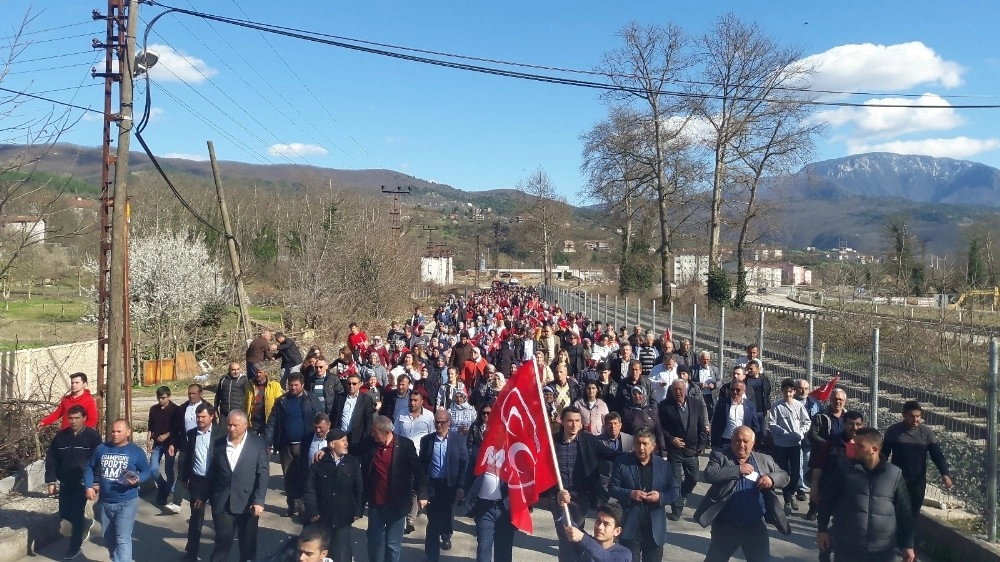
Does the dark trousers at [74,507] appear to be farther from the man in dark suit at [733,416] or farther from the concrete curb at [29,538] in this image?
the man in dark suit at [733,416]

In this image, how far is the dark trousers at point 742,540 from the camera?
5.65 m

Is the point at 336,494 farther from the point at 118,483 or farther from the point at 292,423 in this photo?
the point at 292,423

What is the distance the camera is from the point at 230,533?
6.49 m

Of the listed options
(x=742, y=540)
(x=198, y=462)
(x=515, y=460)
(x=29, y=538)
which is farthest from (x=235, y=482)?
(x=742, y=540)

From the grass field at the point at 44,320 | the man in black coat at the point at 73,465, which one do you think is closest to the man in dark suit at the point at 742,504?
the man in black coat at the point at 73,465

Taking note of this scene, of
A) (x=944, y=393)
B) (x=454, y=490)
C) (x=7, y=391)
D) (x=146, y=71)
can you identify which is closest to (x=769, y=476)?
(x=454, y=490)

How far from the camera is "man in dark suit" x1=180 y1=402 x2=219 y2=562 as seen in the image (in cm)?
674

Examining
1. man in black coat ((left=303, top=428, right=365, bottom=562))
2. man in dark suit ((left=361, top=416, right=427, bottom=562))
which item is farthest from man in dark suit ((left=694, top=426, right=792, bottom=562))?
man in black coat ((left=303, top=428, right=365, bottom=562))

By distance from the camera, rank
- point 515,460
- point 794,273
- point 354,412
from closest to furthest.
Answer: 1. point 515,460
2. point 354,412
3. point 794,273

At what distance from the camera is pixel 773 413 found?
8695 mm

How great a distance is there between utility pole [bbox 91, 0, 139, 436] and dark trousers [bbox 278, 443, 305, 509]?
9.71ft

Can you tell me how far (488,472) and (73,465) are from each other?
3942 mm

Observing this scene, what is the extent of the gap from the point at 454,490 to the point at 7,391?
8.46 m

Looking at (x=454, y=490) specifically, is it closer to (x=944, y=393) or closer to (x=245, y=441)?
(x=245, y=441)
